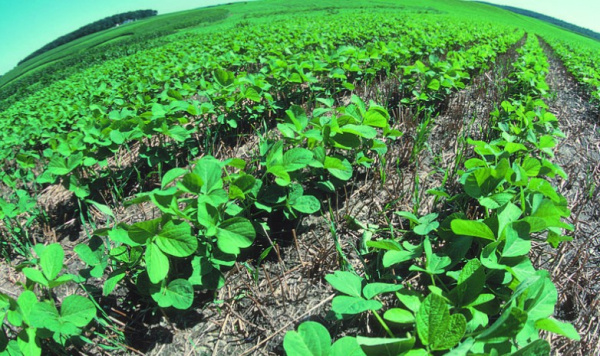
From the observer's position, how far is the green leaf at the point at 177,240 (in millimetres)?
1200

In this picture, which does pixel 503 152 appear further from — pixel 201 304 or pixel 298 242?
pixel 201 304

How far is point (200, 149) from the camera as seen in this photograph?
2564mm

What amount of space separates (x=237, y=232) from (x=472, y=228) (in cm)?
87

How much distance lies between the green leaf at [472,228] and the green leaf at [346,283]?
0.40 metres

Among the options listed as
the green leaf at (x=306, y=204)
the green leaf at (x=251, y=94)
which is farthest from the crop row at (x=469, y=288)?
the green leaf at (x=251, y=94)

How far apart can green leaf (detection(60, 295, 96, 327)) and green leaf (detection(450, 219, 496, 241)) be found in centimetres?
131

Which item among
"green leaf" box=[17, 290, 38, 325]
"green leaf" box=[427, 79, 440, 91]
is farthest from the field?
"green leaf" box=[427, 79, 440, 91]

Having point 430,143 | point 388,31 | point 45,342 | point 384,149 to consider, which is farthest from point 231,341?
point 388,31

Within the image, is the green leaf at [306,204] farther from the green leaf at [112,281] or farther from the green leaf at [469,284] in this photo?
the green leaf at [112,281]

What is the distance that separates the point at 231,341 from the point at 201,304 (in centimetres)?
22

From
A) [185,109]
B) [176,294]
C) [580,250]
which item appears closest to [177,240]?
[176,294]

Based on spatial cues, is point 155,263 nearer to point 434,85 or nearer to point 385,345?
point 385,345

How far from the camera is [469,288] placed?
1069 mm

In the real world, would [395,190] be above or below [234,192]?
below
